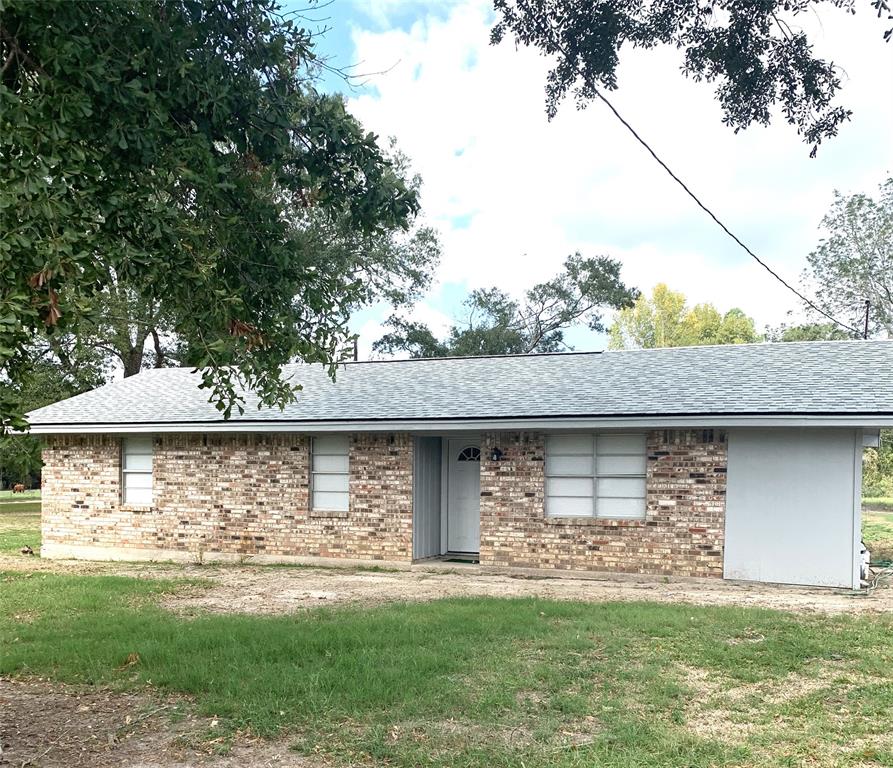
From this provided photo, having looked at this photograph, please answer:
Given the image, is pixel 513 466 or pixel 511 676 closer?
pixel 511 676

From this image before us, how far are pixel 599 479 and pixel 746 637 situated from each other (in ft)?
18.5

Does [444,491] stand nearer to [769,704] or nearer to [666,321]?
[769,704]

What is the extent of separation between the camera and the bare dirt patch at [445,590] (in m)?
11.8

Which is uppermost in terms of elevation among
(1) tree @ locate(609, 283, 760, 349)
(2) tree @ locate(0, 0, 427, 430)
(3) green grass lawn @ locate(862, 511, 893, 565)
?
(1) tree @ locate(609, 283, 760, 349)

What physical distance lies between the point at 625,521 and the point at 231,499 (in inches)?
295

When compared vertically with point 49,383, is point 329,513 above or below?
below

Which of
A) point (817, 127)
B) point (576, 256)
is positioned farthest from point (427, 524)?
point (576, 256)

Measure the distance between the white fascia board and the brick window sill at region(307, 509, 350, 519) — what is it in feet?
5.14

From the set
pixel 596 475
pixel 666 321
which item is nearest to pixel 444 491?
pixel 596 475

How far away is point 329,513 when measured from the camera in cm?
1659

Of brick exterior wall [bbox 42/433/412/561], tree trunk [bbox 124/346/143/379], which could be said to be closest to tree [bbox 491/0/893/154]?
brick exterior wall [bbox 42/433/412/561]

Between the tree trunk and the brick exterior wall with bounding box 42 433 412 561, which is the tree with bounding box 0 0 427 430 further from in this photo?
the tree trunk

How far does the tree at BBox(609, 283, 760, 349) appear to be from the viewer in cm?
7200

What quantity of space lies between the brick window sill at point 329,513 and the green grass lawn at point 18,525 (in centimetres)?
703
